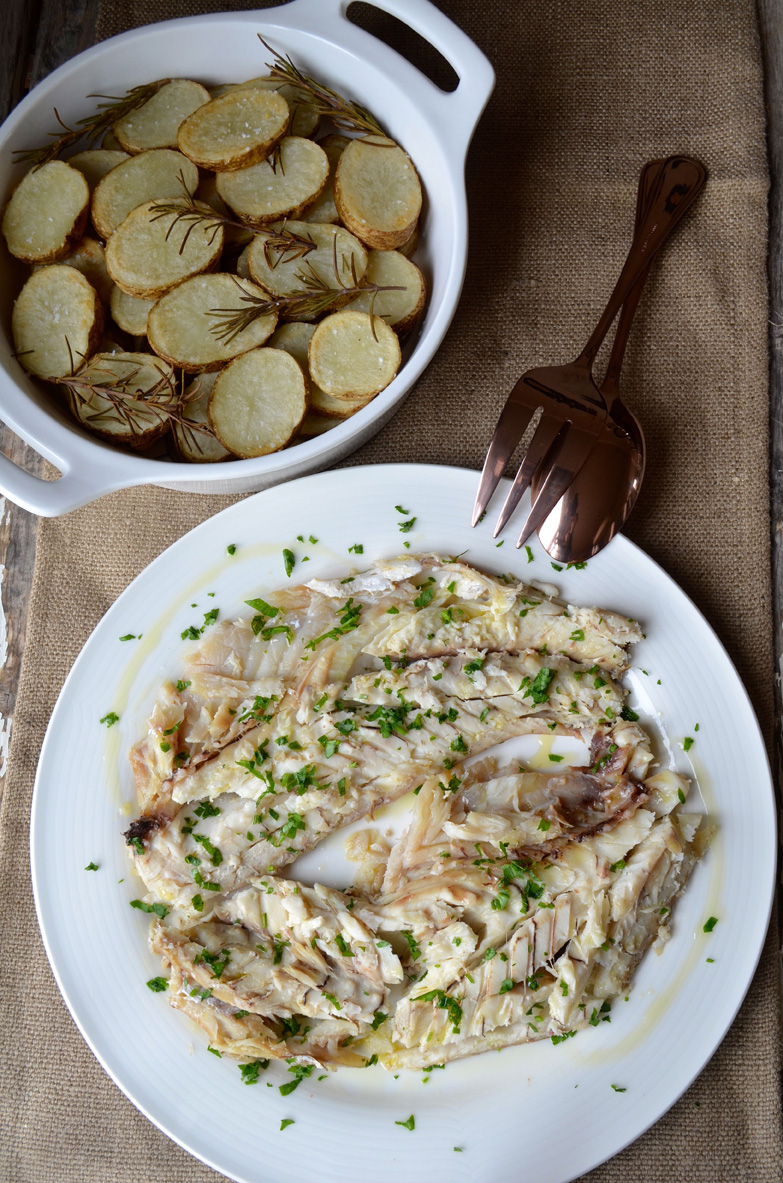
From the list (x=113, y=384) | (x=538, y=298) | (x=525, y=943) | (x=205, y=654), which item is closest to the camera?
(x=113, y=384)

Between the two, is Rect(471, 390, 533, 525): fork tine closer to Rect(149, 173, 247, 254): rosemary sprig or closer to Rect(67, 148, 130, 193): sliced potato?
Rect(149, 173, 247, 254): rosemary sprig

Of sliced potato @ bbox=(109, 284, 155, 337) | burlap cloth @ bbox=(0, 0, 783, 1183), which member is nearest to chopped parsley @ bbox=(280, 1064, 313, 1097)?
burlap cloth @ bbox=(0, 0, 783, 1183)

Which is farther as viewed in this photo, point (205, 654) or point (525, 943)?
point (205, 654)

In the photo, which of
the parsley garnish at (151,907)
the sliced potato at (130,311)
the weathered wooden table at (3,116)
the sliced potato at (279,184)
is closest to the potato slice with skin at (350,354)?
the sliced potato at (279,184)

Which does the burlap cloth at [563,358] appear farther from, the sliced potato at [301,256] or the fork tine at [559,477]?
the sliced potato at [301,256]

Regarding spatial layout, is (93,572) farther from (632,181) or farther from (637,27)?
(637,27)

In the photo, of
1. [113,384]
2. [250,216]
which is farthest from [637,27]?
[113,384]

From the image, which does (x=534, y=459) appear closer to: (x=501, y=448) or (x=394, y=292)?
(x=501, y=448)
